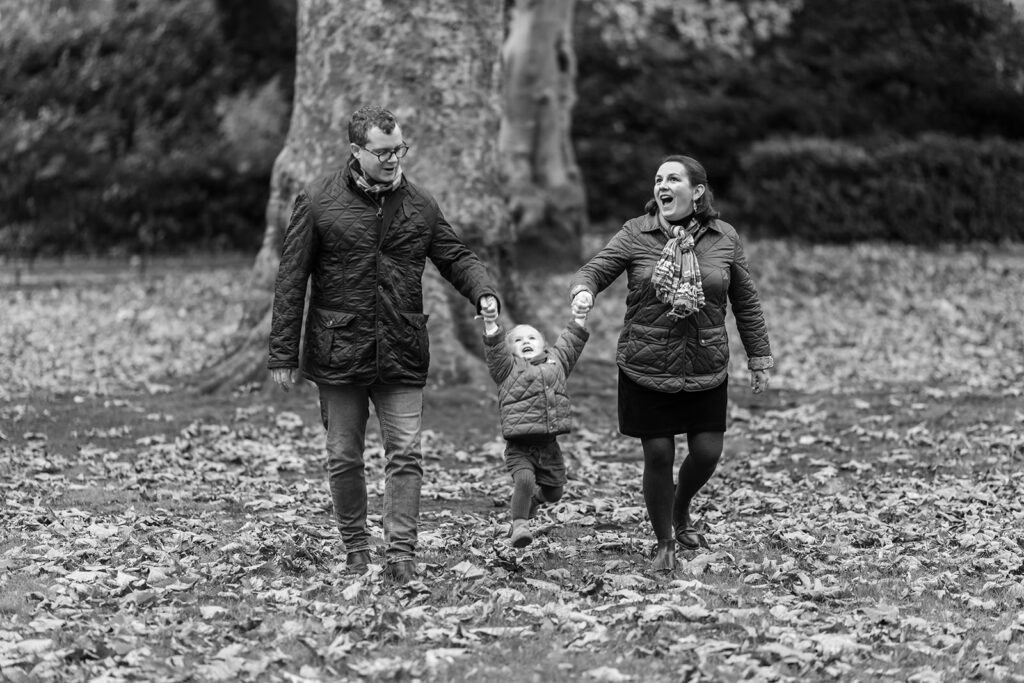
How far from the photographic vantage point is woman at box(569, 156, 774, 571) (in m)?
6.71

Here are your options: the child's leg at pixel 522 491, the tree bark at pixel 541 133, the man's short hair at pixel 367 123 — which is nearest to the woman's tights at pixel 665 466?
the child's leg at pixel 522 491

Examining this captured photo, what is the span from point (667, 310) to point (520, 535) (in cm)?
122

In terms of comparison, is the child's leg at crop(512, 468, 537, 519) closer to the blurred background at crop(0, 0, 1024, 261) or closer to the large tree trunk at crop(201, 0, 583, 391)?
the large tree trunk at crop(201, 0, 583, 391)

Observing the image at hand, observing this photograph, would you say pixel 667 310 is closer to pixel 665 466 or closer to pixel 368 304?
pixel 665 466

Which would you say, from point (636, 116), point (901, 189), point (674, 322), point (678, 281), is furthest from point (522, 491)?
point (636, 116)

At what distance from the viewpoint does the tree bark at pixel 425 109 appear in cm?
1170

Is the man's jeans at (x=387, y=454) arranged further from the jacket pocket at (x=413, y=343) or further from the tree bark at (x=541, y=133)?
the tree bark at (x=541, y=133)

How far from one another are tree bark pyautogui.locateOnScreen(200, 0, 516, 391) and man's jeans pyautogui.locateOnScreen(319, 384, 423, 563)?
4.85m

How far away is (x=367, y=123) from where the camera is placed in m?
6.44

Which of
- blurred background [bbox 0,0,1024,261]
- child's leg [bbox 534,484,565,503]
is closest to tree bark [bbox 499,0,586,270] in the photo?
blurred background [bbox 0,0,1024,261]

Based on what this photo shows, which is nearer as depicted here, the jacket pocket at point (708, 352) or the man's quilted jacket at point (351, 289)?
the man's quilted jacket at point (351, 289)

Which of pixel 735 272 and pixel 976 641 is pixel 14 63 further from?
pixel 976 641

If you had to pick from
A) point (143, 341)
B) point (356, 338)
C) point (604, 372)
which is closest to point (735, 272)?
point (356, 338)

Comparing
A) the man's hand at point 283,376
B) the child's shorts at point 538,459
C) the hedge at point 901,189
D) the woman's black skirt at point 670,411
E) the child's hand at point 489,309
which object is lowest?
the child's shorts at point 538,459
